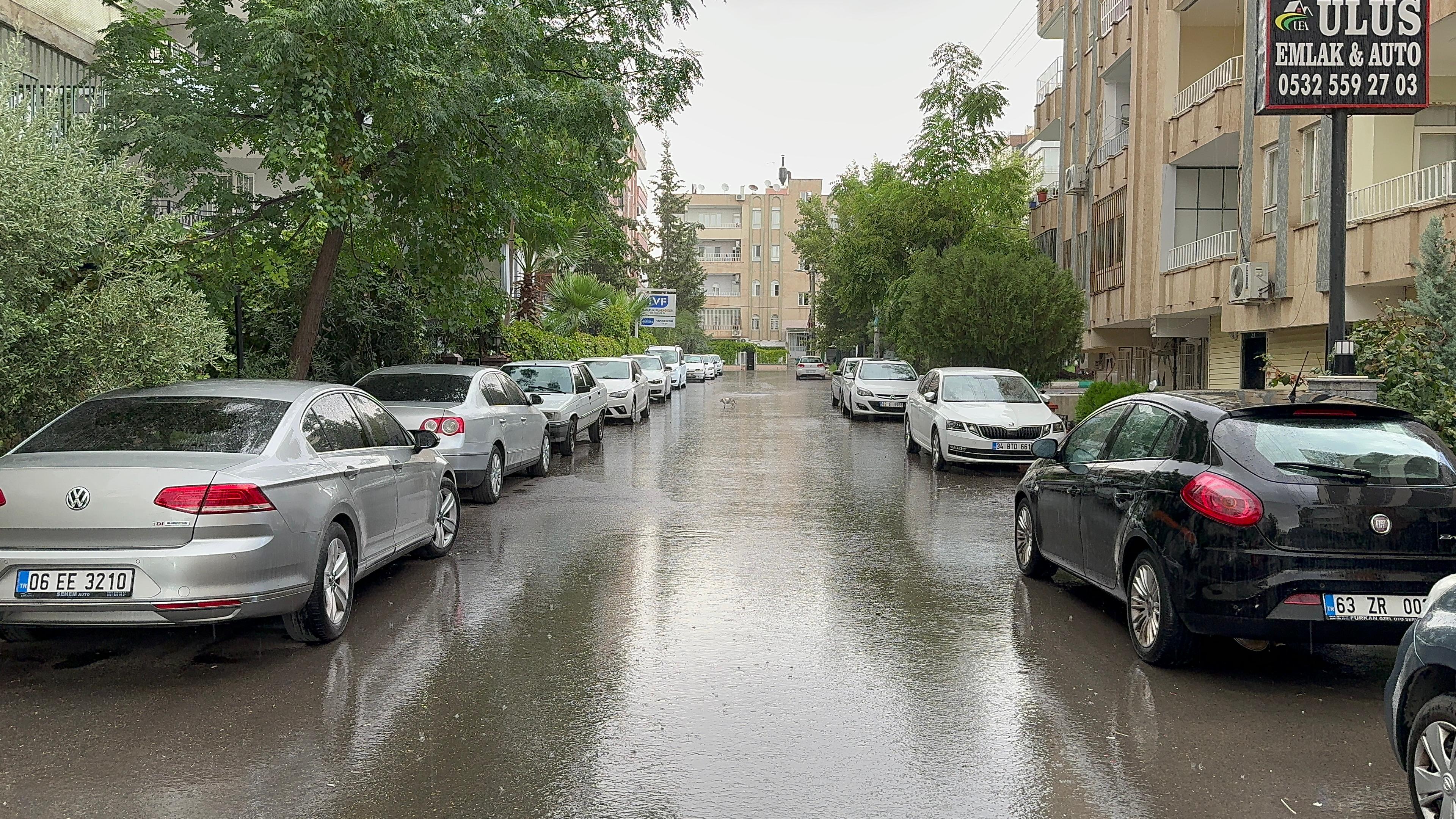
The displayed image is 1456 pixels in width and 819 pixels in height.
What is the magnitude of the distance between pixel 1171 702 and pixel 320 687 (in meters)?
4.35

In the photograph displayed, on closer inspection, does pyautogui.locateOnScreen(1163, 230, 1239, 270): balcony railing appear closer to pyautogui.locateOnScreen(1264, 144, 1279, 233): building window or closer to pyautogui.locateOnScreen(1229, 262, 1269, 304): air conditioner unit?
pyautogui.locateOnScreen(1264, 144, 1279, 233): building window

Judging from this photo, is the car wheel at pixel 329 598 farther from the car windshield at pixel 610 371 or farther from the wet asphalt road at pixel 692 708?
the car windshield at pixel 610 371

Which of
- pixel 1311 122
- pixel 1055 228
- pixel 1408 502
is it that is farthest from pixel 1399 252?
pixel 1055 228

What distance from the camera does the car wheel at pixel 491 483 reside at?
13.3 meters

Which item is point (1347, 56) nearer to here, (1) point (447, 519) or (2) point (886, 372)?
(1) point (447, 519)

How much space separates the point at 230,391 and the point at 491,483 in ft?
20.1

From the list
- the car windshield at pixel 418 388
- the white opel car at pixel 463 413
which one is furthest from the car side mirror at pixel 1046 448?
the car windshield at pixel 418 388

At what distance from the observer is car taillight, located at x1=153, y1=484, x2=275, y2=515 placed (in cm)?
605

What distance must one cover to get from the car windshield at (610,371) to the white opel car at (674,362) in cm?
1856

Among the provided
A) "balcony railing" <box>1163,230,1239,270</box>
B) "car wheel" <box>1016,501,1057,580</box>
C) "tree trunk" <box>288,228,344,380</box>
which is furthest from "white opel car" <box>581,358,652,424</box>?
"car wheel" <box>1016,501,1057,580</box>

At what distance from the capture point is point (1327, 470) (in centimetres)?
611

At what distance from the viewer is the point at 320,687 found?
6055mm

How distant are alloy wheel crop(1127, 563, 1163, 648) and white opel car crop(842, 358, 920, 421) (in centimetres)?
2239

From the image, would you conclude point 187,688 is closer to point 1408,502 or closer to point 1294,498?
point 1294,498
